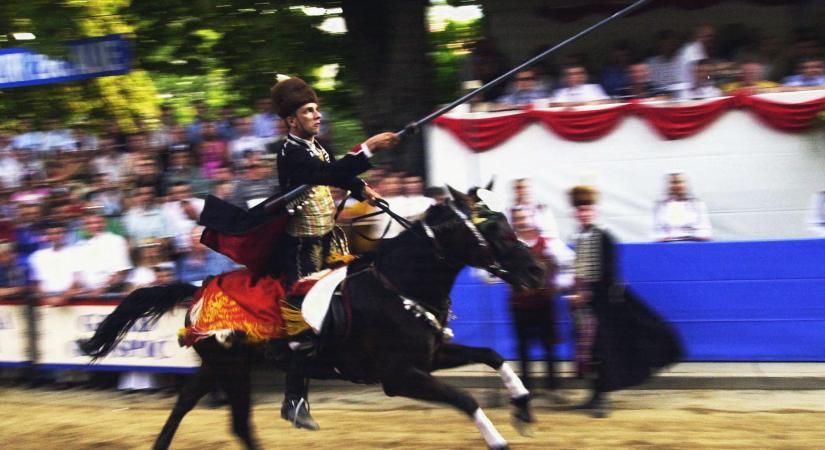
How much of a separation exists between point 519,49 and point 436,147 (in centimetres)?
207

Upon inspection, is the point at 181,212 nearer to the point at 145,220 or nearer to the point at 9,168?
the point at 145,220

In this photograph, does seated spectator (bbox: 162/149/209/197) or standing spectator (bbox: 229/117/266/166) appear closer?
seated spectator (bbox: 162/149/209/197)

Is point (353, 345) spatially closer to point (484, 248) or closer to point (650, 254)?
point (484, 248)

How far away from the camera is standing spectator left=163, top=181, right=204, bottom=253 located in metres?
9.33

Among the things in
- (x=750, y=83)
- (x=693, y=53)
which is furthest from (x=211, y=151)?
(x=750, y=83)

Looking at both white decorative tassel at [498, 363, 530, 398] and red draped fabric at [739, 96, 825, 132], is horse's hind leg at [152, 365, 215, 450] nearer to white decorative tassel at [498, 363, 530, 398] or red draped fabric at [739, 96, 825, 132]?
white decorative tassel at [498, 363, 530, 398]

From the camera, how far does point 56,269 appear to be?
9766mm

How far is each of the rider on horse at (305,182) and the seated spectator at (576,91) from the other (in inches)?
155

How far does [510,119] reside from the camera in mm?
9578

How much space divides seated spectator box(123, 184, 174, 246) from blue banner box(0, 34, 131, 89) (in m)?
1.23

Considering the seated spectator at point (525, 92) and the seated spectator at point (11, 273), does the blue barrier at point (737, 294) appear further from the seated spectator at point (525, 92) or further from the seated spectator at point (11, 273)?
the seated spectator at point (11, 273)

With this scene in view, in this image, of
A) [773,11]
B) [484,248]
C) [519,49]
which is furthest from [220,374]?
[773,11]

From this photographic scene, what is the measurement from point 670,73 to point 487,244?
454 cm

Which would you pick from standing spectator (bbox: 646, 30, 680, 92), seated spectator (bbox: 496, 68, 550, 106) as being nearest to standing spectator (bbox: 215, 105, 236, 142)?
seated spectator (bbox: 496, 68, 550, 106)
